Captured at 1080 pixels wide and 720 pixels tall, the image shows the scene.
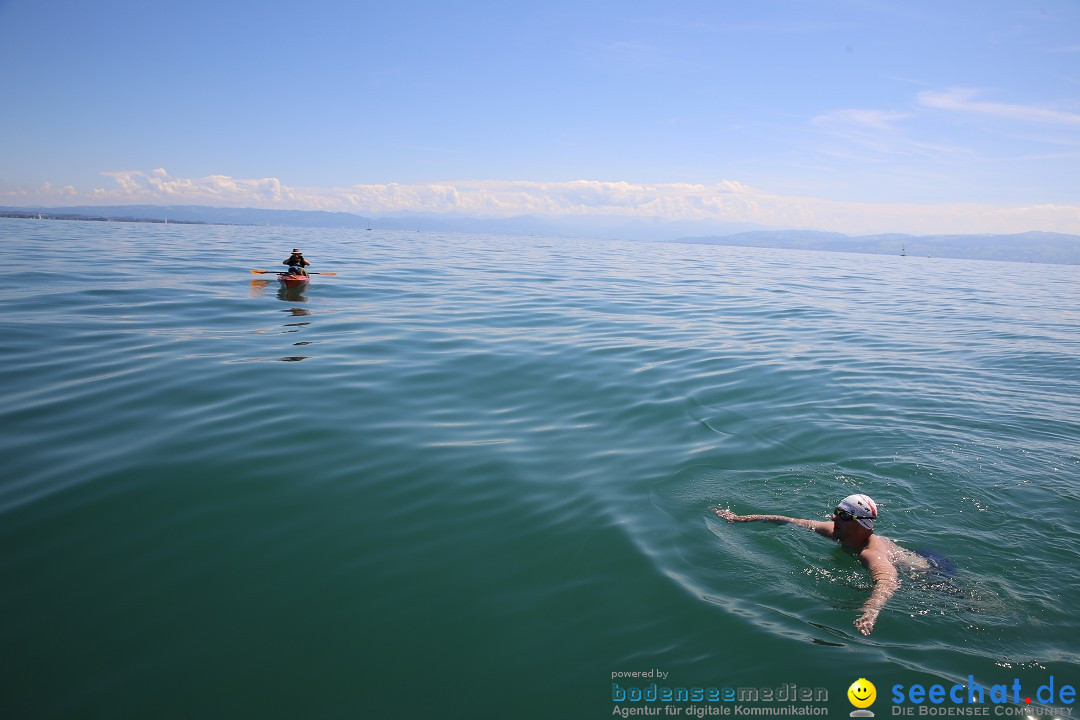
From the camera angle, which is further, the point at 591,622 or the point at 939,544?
the point at 939,544

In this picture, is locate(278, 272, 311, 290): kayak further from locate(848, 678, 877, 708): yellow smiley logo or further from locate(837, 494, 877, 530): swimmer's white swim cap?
locate(848, 678, 877, 708): yellow smiley logo

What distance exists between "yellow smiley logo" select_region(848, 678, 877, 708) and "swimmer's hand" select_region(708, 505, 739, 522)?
7.82 feet

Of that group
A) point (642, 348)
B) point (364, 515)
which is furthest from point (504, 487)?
point (642, 348)

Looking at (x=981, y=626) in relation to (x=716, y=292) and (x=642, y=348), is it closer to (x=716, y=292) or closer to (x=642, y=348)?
(x=642, y=348)

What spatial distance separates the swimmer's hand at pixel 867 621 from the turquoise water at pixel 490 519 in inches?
3.3

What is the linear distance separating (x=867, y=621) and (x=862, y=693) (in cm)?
95

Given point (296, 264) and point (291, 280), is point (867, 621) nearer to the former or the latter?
point (291, 280)

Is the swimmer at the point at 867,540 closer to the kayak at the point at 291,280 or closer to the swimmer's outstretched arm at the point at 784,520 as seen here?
the swimmer's outstretched arm at the point at 784,520

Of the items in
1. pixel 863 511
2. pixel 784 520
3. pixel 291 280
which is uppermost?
pixel 291 280

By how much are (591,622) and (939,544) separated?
437 cm

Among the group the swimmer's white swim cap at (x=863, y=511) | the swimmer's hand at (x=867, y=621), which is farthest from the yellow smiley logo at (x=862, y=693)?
the swimmer's white swim cap at (x=863, y=511)

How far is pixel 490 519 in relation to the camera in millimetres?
6203

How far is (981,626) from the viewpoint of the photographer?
4.98m

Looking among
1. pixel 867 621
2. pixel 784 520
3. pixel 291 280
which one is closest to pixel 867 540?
pixel 784 520
